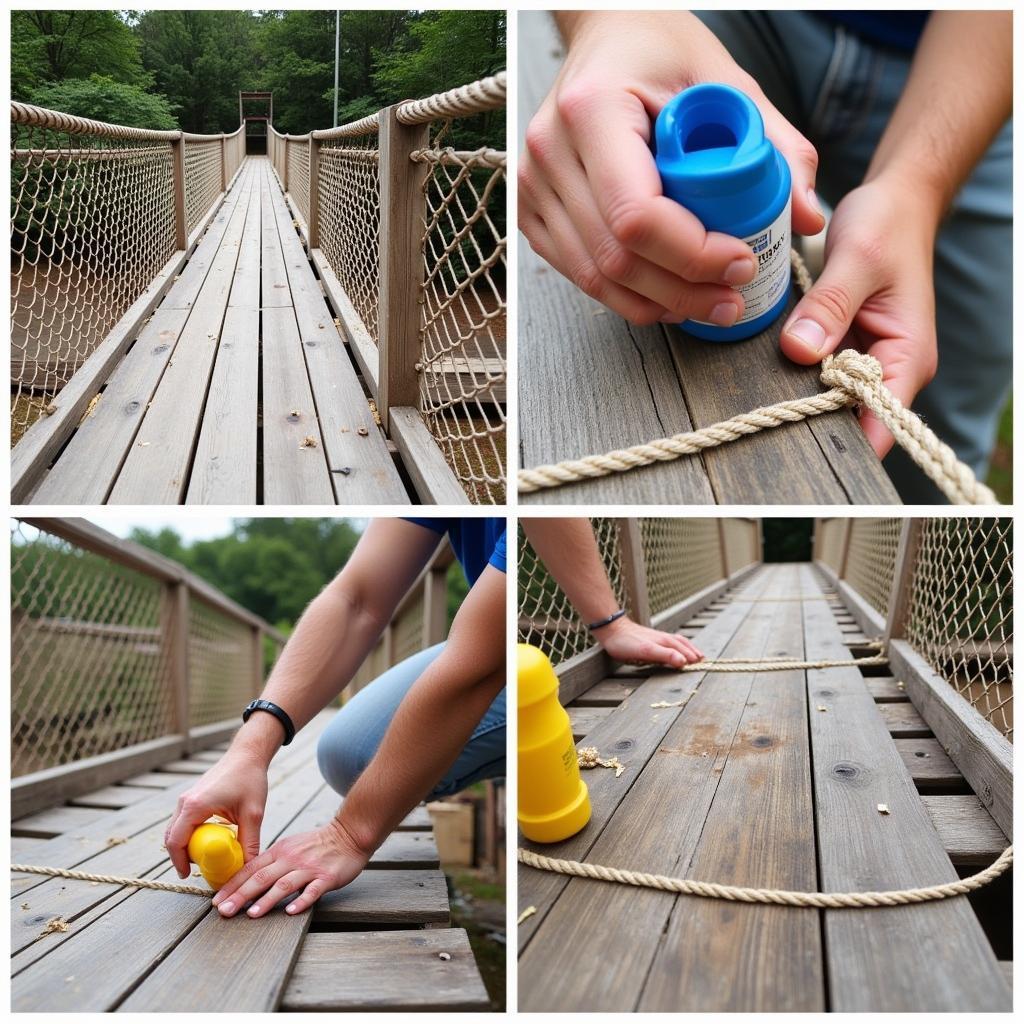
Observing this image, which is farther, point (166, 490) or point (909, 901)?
point (166, 490)

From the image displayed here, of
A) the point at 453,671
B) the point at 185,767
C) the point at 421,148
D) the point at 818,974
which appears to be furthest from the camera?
the point at 185,767

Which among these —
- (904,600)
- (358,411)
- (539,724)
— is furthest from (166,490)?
(904,600)

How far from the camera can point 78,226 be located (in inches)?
71.9

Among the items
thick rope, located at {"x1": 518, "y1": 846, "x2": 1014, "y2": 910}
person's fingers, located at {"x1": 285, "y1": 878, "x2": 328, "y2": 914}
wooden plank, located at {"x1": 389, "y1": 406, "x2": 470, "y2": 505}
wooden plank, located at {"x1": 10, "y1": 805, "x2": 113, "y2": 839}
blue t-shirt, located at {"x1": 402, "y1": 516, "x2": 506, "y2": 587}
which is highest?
wooden plank, located at {"x1": 389, "y1": 406, "x2": 470, "y2": 505}

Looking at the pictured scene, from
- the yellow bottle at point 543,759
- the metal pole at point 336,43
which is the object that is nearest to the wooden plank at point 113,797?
the yellow bottle at point 543,759

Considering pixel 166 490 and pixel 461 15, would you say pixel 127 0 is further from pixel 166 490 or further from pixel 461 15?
pixel 166 490

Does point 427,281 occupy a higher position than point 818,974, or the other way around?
point 427,281

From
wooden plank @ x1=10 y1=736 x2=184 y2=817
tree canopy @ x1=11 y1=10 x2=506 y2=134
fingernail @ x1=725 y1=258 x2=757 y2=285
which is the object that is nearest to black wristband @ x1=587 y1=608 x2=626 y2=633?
fingernail @ x1=725 y1=258 x2=757 y2=285

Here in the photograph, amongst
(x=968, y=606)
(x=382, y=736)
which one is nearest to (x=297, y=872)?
(x=382, y=736)

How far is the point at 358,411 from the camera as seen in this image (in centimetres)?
146

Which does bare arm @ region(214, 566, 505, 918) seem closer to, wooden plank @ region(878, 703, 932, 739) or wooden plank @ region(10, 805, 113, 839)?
wooden plank @ region(878, 703, 932, 739)

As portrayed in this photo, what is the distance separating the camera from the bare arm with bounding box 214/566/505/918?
3.15ft

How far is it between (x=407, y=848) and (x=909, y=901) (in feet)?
2.68

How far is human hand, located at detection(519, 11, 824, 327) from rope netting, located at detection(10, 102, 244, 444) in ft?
1.95
